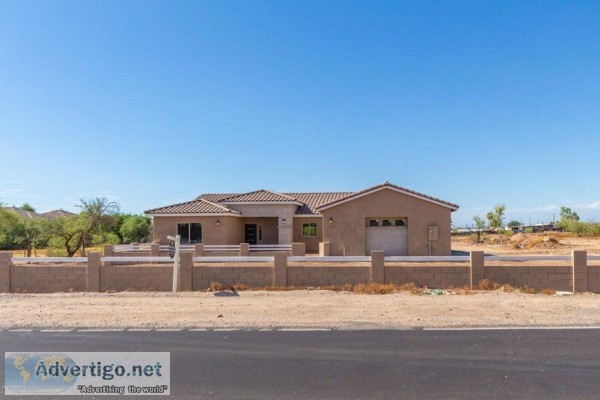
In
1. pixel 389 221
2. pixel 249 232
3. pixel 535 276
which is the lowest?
pixel 535 276

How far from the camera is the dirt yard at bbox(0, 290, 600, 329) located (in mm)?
10766

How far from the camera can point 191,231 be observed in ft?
96.2

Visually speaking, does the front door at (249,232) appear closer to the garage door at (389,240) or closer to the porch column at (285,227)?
the porch column at (285,227)

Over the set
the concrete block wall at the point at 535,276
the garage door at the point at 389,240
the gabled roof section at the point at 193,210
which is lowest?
the concrete block wall at the point at 535,276

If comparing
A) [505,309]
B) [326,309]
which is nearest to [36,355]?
[326,309]

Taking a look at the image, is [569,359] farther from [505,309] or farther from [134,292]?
[134,292]

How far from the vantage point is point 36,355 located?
8.20m

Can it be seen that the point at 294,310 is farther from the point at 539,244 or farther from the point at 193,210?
the point at 539,244

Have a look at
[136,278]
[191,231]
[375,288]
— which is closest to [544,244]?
[191,231]

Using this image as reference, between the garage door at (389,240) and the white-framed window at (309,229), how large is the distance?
6815mm

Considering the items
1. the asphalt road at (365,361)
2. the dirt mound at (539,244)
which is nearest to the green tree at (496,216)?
the dirt mound at (539,244)

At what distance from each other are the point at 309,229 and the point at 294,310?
20000 millimetres

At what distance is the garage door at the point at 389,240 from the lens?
2572 cm

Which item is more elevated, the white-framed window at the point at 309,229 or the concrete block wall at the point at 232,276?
the white-framed window at the point at 309,229
